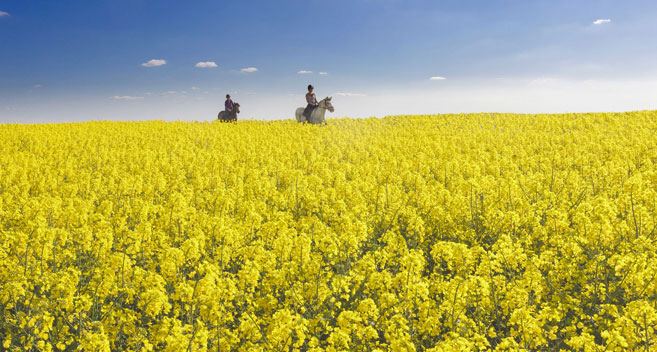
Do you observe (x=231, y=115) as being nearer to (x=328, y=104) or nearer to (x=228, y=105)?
(x=228, y=105)

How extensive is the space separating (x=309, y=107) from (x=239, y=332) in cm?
2610

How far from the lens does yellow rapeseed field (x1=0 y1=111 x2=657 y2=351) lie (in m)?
4.80

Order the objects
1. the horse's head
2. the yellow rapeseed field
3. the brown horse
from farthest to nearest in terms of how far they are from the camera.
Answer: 1. the brown horse
2. the horse's head
3. the yellow rapeseed field

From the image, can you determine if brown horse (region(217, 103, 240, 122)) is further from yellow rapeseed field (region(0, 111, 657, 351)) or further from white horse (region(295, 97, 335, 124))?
yellow rapeseed field (region(0, 111, 657, 351))


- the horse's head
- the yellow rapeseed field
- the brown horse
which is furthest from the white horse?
the yellow rapeseed field

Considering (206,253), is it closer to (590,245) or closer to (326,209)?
(326,209)

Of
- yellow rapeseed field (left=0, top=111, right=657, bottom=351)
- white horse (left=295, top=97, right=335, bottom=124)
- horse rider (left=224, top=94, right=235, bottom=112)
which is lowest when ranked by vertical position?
yellow rapeseed field (left=0, top=111, right=657, bottom=351)

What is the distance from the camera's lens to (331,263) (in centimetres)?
652

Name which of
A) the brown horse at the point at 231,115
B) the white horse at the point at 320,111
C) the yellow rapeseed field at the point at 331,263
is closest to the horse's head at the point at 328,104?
the white horse at the point at 320,111

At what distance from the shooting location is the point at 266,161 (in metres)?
15.9

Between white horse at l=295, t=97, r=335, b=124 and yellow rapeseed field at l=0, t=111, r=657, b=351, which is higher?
white horse at l=295, t=97, r=335, b=124

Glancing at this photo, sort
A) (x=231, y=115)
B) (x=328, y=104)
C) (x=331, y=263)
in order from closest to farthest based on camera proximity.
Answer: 1. (x=331, y=263)
2. (x=328, y=104)
3. (x=231, y=115)

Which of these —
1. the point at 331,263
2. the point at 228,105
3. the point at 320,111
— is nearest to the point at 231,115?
the point at 228,105

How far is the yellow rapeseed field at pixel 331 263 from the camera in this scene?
4797 mm
